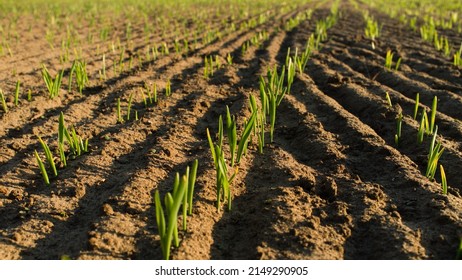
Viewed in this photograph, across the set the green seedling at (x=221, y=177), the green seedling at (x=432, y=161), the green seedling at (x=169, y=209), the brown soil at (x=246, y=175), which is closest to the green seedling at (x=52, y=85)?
the brown soil at (x=246, y=175)

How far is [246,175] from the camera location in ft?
7.98

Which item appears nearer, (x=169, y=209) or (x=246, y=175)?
(x=169, y=209)

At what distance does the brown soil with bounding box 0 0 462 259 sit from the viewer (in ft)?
5.98

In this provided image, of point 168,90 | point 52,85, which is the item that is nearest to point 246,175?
point 168,90

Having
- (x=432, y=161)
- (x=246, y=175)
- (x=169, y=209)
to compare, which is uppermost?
(x=169, y=209)

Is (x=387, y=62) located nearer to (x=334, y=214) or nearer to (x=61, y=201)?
(x=334, y=214)

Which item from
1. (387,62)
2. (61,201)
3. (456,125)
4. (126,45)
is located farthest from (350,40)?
(61,201)

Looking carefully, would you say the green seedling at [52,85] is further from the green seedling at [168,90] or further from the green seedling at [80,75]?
the green seedling at [168,90]

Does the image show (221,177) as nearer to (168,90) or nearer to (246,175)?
(246,175)

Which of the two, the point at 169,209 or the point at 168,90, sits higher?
the point at 169,209

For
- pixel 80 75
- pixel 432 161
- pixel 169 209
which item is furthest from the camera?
pixel 80 75

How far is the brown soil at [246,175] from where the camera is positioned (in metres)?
1.82

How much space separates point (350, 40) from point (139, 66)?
3.27 metres

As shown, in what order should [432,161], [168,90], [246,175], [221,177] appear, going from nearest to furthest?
[221,177] < [432,161] < [246,175] < [168,90]
